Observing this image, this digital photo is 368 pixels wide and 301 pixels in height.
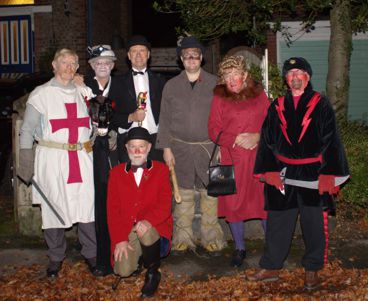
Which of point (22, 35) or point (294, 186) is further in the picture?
point (22, 35)

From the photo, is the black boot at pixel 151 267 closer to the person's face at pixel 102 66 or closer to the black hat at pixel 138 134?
the black hat at pixel 138 134

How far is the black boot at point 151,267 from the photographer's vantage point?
447 cm

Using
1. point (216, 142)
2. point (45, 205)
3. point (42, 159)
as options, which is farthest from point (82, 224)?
point (216, 142)

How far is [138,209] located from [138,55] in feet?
5.27

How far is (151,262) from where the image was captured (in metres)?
4.50

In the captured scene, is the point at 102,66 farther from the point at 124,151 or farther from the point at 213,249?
the point at 213,249

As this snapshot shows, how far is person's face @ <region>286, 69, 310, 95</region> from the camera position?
4.39 m

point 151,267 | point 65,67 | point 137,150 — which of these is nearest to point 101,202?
point 137,150

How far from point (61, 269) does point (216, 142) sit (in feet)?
6.57

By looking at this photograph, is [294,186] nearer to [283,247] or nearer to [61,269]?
[283,247]

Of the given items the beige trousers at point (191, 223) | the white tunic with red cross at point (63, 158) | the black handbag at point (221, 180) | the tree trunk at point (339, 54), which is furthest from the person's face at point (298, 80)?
the tree trunk at point (339, 54)

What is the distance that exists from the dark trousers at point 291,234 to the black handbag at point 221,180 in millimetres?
486

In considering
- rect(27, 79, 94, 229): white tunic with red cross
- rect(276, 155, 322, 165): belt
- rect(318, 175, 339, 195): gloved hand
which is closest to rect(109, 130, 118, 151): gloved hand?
rect(27, 79, 94, 229): white tunic with red cross

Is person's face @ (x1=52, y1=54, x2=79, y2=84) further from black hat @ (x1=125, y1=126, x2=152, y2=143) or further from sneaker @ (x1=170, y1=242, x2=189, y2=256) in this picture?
→ sneaker @ (x1=170, y1=242, x2=189, y2=256)
